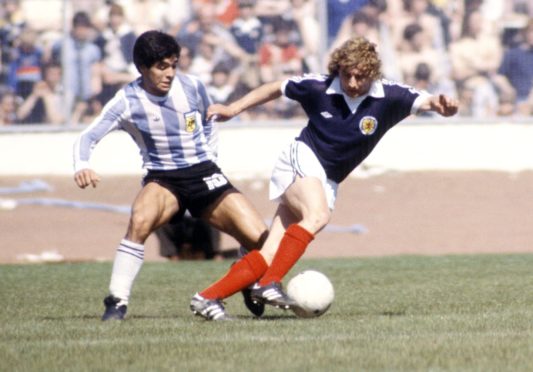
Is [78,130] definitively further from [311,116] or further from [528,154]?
[311,116]

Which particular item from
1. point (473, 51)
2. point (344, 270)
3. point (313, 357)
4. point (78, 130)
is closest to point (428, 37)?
point (473, 51)

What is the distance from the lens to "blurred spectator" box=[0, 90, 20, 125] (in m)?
18.6

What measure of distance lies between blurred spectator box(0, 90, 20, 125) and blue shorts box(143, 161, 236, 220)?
1020 centimetres

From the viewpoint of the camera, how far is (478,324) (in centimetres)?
763

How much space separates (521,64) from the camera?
61.6ft

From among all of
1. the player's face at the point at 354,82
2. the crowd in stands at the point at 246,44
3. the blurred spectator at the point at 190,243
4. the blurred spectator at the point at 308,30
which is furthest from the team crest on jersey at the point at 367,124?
the blurred spectator at the point at 308,30

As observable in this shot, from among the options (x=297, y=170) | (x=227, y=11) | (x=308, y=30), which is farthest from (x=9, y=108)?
(x=297, y=170)

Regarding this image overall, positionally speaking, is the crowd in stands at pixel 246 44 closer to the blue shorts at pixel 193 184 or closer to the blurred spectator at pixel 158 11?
the blurred spectator at pixel 158 11

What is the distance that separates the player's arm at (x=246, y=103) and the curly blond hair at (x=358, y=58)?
0.41 m

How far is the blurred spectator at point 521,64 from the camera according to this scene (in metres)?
18.7

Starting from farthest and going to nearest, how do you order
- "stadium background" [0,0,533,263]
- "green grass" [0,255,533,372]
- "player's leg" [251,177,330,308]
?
"stadium background" [0,0,533,263], "player's leg" [251,177,330,308], "green grass" [0,255,533,372]

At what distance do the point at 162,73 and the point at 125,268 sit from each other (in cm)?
119

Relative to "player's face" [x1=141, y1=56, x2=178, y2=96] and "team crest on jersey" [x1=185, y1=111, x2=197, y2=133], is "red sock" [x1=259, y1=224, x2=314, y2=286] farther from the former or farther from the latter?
"player's face" [x1=141, y1=56, x2=178, y2=96]

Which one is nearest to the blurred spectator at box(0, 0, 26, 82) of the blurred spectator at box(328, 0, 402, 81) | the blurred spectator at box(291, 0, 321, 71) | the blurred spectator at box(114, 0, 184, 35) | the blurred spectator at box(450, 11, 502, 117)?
the blurred spectator at box(114, 0, 184, 35)
